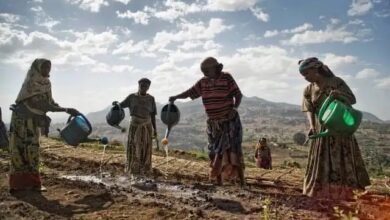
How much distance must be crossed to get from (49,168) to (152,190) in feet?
12.1

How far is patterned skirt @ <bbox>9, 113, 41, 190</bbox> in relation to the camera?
642 cm

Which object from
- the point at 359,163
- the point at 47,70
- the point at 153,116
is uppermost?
the point at 47,70

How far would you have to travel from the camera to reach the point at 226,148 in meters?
6.72

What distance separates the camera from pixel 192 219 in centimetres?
472

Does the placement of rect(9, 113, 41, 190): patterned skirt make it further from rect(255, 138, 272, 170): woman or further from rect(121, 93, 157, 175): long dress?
rect(255, 138, 272, 170): woman

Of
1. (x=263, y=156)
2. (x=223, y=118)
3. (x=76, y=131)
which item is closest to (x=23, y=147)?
(x=76, y=131)

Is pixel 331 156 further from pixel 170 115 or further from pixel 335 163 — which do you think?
pixel 170 115

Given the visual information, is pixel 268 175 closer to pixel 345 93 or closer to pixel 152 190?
pixel 152 190

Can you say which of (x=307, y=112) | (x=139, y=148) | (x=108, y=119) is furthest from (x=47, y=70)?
(x=307, y=112)

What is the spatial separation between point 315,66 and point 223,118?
167 cm

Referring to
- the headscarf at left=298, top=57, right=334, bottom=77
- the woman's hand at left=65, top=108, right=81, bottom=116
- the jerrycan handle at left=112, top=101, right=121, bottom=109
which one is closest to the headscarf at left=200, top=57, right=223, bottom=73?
the headscarf at left=298, top=57, right=334, bottom=77

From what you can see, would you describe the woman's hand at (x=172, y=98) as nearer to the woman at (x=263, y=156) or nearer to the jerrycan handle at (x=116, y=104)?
the jerrycan handle at (x=116, y=104)

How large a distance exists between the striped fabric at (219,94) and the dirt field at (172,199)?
3.65 ft

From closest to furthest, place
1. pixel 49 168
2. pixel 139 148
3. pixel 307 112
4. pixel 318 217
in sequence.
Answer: pixel 318 217
pixel 307 112
pixel 139 148
pixel 49 168
